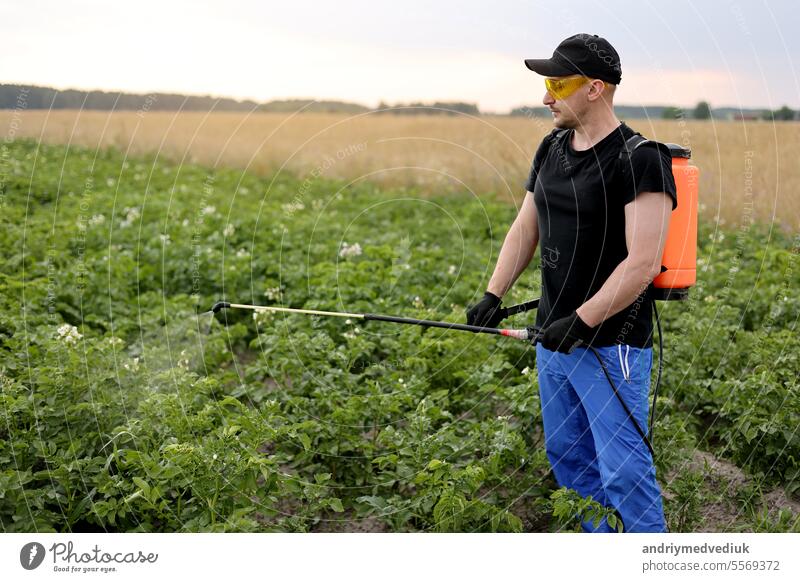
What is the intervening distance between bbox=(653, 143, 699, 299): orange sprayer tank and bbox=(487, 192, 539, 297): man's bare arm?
738mm

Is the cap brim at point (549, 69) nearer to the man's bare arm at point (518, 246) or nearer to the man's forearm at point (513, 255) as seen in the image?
the man's bare arm at point (518, 246)

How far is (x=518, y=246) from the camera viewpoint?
14.5 feet

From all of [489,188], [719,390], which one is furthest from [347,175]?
[719,390]

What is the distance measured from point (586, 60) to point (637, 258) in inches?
36.9

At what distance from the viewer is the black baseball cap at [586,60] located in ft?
12.4

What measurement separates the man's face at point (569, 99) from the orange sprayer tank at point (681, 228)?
443mm

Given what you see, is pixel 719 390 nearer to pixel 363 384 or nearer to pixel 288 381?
pixel 363 384

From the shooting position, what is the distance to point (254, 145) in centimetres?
1878

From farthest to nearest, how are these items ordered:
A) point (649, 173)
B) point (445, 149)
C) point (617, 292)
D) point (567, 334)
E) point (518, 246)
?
point (445, 149) → point (518, 246) → point (567, 334) → point (617, 292) → point (649, 173)

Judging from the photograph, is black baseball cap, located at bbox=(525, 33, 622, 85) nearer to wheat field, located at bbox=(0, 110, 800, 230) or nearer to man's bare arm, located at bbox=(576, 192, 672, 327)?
man's bare arm, located at bbox=(576, 192, 672, 327)

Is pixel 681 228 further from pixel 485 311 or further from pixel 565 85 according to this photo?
pixel 485 311

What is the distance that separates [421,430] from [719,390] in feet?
6.79

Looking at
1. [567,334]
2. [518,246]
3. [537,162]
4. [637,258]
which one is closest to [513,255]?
[518,246]

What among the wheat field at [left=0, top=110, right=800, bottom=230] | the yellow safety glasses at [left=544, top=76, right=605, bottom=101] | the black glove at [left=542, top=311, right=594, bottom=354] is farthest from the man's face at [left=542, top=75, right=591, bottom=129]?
the wheat field at [left=0, top=110, right=800, bottom=230]
